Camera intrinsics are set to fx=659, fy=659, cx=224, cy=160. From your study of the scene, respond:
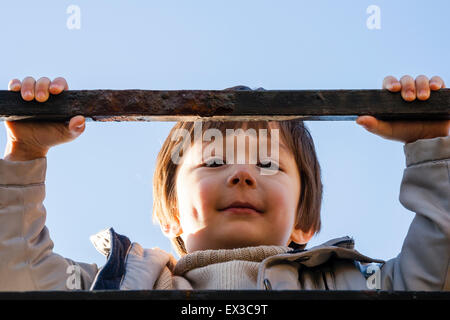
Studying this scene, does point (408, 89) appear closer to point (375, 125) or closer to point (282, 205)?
point (375, 125)

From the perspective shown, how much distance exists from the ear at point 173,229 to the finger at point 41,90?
1313 mm

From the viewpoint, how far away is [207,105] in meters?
1.74

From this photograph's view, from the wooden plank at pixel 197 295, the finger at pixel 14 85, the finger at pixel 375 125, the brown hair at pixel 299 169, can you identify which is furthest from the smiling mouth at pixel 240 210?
the wooden plank at pixel 197 295

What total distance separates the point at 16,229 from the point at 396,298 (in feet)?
4.58

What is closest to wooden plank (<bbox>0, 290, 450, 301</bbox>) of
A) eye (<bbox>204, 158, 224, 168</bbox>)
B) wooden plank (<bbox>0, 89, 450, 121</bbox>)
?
wooden plank (<bbox>0, 89, 450, 121</bbox>)

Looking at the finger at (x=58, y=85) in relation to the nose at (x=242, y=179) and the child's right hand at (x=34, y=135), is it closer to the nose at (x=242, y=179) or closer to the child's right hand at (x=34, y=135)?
the child's right hand at (x=34, y=135)

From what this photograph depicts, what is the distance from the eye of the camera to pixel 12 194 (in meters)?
2.13

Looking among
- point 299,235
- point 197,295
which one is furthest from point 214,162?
point 197,295

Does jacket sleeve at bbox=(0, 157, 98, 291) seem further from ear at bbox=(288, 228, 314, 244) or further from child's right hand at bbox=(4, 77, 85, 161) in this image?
ear at bbox=(288, 228, 314, 244)

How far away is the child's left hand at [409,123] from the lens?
180cm

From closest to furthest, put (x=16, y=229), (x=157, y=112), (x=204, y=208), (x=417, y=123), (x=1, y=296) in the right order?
(x=1, y=296) < (x=157, y=112) < (x=417, y=123) < (x=16, y=229) < (x=204, y=208)

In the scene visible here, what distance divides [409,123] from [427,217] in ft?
1.06

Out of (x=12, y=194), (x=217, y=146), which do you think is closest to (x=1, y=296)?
(x=12, y=194)
